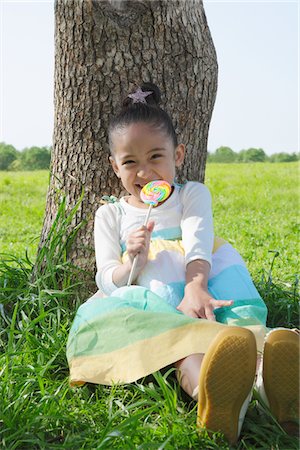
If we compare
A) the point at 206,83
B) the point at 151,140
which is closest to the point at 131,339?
the point at 151,140

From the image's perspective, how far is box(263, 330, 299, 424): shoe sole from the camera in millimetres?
2090

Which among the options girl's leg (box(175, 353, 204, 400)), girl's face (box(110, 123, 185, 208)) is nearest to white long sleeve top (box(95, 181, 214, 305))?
girl's face (box(110, 123, 185, 208))

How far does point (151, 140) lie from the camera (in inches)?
111

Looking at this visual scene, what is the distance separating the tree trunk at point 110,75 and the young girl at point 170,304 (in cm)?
18

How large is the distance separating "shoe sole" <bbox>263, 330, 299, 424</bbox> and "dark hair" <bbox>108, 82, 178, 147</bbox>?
3.73 feet

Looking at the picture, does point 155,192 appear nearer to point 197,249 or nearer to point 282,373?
point 197,249

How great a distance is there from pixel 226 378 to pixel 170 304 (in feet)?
2.12

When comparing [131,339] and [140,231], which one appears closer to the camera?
[131,339]

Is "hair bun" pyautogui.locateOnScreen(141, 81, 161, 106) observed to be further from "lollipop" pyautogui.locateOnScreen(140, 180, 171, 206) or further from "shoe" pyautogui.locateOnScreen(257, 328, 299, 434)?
A: "shoe" pyautogui.locateOnScreen(257, 328, 299, 434)

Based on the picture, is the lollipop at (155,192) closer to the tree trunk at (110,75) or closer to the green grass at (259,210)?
the tree trunk at (110,75)

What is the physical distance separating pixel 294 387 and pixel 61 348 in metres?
1.01

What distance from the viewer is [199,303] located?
2.57 metres

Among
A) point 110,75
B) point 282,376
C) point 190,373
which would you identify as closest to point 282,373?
point 282,376

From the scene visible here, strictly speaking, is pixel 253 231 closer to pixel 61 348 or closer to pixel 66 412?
pixel 61 348
